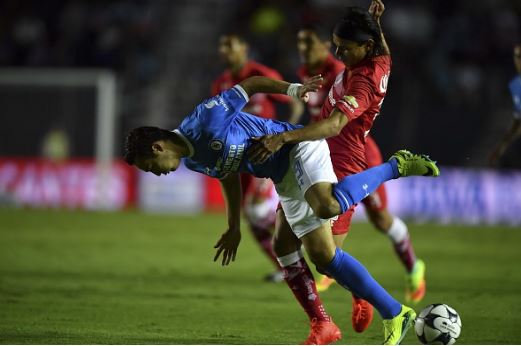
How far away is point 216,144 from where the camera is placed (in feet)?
19.7

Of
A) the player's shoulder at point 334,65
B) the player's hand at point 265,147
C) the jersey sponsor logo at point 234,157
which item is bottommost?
the player's shoulder at point 334,65

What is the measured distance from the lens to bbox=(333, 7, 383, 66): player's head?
21.5 feet

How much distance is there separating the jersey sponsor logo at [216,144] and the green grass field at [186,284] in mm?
1360

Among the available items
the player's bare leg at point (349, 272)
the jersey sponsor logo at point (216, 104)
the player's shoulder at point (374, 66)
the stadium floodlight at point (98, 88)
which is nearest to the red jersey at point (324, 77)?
the player's shoulder at point (374, 66)

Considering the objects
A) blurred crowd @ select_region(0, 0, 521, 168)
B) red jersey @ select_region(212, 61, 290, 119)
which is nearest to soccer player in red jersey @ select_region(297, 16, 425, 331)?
red jersey @ select_region(212, 61, 290, 119)

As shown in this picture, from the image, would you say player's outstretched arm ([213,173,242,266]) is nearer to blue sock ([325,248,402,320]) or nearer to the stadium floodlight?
blue sock ([325,248,402,320])

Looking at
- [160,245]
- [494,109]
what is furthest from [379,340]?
[494,109]

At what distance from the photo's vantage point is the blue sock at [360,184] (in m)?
6.06

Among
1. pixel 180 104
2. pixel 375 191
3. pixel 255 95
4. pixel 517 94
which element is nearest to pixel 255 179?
pixel 255 95

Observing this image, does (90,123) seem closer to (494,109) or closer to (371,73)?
A: (494,109)

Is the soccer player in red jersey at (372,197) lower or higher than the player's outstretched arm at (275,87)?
lower

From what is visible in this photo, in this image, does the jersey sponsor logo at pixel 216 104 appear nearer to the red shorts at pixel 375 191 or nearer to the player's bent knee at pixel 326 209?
the player's bent knee at pixel 326 209

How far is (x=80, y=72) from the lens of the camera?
780 inches

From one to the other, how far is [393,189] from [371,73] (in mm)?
11437
